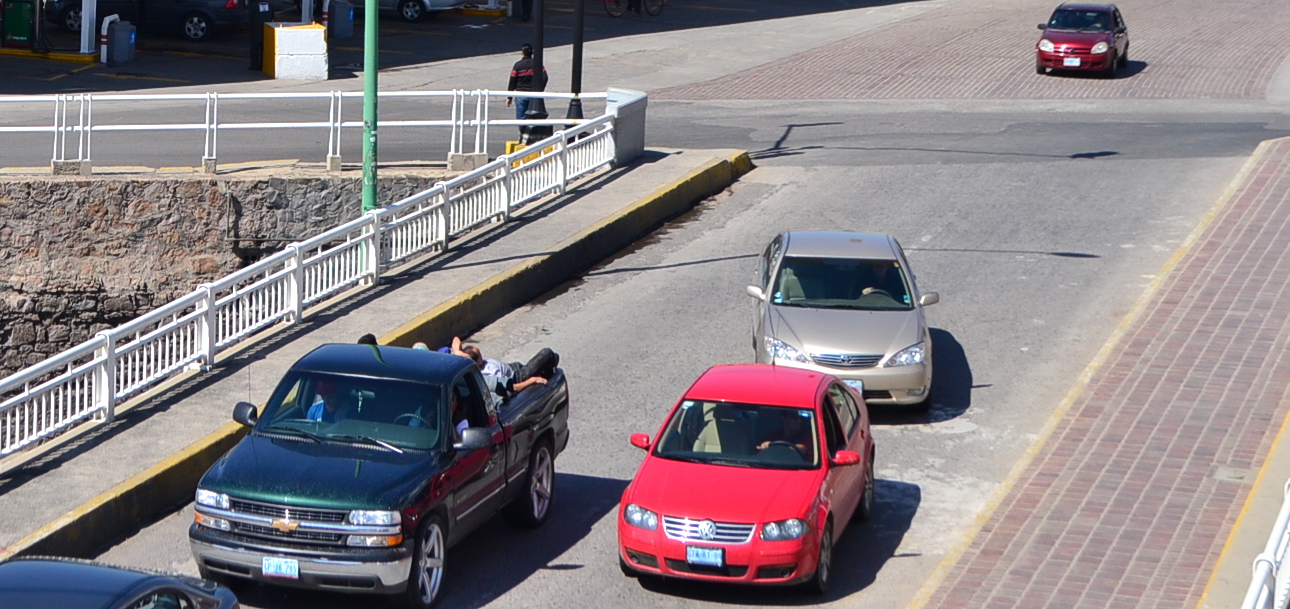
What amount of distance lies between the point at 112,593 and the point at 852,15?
42.4 m

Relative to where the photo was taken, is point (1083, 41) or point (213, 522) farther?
point (1083, 41)

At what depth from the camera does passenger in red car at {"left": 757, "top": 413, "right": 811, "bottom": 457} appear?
421 inches

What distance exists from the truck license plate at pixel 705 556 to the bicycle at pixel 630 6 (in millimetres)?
37716

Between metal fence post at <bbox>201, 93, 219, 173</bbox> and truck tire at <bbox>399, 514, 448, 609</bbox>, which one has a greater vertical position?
metal fence post at <bbox>201, 93, 219, 173</bbox>

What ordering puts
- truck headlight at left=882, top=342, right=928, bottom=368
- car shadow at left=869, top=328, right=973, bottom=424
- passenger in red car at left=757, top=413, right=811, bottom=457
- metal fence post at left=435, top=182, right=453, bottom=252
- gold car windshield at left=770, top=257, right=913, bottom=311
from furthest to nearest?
1. metal fence post at left=435, top=182, right=453, bottom=252
2. gold car windshield at left=770, top=257, right=913, bottom=311
3. car shadow at left=869, top=328, right=973, bottom=424
4. truck headlight at left=882, top=342, right=928, bottom=368
5. passenger in red car at left=757, top=413, right=811, bottom=457

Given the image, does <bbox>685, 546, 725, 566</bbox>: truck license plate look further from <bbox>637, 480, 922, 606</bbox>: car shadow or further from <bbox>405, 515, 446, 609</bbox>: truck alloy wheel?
<bbox>405, 515, 446, 609</bbox>: truck alloy wheel

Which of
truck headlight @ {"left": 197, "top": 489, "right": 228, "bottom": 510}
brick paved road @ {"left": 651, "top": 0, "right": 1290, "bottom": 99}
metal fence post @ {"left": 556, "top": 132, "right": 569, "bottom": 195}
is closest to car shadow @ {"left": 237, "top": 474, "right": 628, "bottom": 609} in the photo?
truck headlight @ {"left": 197, "top": 489, "right": 228, "bottom": 510}

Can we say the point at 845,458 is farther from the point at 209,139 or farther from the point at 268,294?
the point at 209,139

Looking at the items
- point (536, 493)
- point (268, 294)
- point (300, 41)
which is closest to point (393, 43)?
point (300, 41)

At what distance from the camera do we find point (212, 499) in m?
9.59

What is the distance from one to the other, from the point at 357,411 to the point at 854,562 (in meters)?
3.83

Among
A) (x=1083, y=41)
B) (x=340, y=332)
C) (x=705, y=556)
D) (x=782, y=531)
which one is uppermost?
(x=1083, y=41)

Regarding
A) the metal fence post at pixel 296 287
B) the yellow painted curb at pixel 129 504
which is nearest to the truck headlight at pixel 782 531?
the yellow painted curb at pixel 129 504

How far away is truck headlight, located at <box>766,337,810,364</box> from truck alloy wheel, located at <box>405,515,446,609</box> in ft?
15.6
